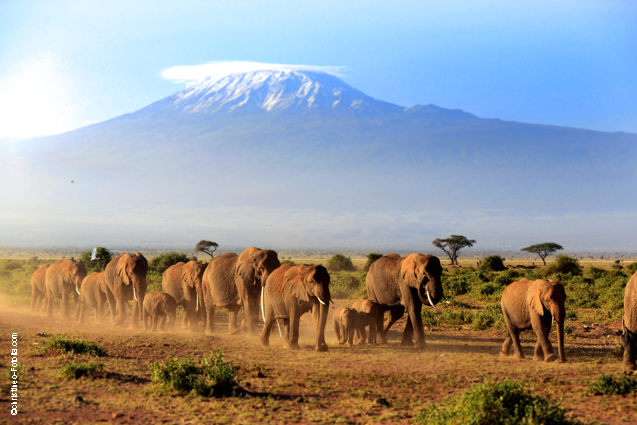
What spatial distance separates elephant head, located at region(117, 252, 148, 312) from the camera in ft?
66.2

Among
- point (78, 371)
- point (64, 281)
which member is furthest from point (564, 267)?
point (78, 371)

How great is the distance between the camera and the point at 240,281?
1784cm

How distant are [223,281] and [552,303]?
10.2 metres

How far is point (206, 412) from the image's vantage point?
29.1 ft

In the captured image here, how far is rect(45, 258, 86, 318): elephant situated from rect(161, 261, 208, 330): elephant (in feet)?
15.1

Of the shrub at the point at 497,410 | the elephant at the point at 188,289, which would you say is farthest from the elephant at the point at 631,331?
the elephant at the point at 188,289

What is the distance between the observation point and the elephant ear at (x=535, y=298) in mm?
13120

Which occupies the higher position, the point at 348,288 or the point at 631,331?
the point at 631,331

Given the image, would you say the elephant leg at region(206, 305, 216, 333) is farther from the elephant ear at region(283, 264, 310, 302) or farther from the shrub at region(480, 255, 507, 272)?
the shrub at region(480, 255, 507, 272)

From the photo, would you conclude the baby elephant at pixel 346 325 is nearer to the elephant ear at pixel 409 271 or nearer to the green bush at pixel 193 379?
the elephant ear at pixel 409 271

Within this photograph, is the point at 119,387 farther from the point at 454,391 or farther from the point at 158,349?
the point at 454,391

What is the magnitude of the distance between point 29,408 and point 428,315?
1506 centimetres

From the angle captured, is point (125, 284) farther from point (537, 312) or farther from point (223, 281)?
point (537, 312)

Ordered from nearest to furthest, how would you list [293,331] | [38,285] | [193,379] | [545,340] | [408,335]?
[193,379] → [545,340] → [293,331] → [408,335] → [38,285]
